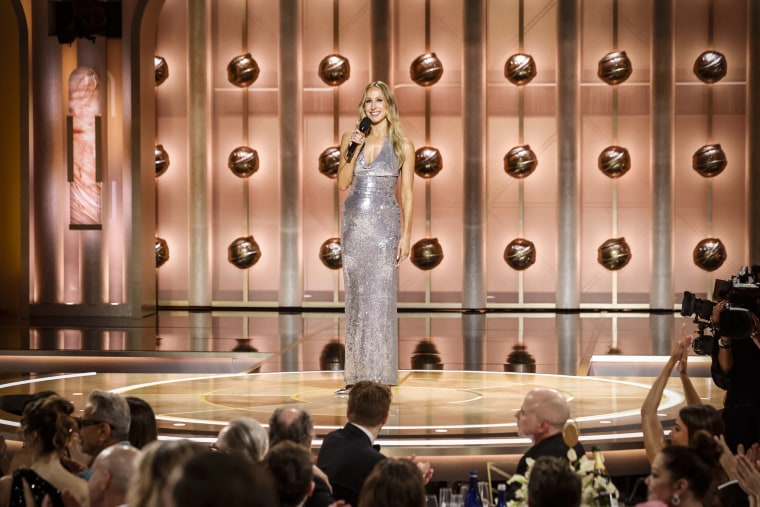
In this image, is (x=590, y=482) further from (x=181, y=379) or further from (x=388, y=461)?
(x=181, y=379)

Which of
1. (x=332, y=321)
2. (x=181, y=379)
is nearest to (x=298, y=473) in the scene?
(x=181, y=379)

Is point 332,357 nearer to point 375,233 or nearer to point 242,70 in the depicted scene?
point 375,233

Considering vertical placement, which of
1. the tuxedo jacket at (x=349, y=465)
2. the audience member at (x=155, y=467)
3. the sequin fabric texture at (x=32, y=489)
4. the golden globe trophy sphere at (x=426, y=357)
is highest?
the audience member at (x=155, y=467)

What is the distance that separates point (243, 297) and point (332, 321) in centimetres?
224

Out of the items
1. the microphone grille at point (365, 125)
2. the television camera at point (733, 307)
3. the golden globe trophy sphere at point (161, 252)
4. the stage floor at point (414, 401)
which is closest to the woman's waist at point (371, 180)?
the microphone grille at point (365, 125)

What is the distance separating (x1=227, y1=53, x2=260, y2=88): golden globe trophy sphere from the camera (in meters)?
15.3

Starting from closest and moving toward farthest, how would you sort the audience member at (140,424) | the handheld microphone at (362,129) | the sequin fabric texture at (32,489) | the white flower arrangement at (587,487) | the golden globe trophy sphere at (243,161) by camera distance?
the white flower arrangement at (587,487) < the sequin fabric texture at (32,489) < the audience member at (140,424) < the handheld microphone at (362,129) < the golden globe trophy sphere at (243,161)

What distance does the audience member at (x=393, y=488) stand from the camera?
10.4 feet

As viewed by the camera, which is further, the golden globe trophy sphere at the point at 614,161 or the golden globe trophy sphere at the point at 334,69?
the golden globe trophy sphere at the point at 334,69

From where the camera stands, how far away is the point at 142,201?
44.0ft

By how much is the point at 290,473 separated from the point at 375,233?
421 centimetres

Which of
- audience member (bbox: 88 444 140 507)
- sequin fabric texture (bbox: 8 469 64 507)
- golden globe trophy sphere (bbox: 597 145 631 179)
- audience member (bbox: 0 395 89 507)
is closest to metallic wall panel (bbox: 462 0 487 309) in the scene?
golden globe trophy sphere (bbox: 597 145 631 179)

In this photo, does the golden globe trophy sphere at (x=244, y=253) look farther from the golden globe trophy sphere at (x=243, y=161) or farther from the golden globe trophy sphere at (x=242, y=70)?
the golden globe trophy sphere at (x=242, y=70)

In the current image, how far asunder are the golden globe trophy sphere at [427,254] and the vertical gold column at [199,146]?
264 cm
